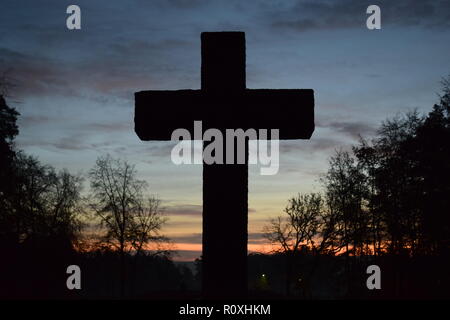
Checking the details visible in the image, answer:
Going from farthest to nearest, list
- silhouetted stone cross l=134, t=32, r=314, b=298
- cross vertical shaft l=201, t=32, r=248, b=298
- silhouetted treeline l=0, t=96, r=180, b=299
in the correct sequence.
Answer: silhouetted treeline l=0, t=96, r=180, b=299 < silhouetted stone cross l=134, t=32, r=314, b=298 < cross vertical shaft l=201, t=32, r=248, b=298

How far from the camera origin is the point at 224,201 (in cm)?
398

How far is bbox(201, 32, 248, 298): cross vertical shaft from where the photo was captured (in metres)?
3.87

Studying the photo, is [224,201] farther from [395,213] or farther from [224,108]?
[395,213]

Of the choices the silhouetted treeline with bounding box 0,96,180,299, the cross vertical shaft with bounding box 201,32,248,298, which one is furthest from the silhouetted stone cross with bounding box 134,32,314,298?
the silhouetted treeline with bounding box 0,96,180,299

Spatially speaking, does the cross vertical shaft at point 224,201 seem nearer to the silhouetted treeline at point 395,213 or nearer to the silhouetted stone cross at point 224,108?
the silhouetted stone cross at point 224,108

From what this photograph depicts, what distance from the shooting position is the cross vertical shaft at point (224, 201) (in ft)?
12.7

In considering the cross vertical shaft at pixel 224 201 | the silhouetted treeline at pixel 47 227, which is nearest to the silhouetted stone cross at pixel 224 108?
the cross vertical shaft at pixel 224 201

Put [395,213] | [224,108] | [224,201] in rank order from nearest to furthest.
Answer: [224,201] < [224,108] < [395,213]

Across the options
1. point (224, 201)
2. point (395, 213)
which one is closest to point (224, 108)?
point (224, 201)

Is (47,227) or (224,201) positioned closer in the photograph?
(224,201)

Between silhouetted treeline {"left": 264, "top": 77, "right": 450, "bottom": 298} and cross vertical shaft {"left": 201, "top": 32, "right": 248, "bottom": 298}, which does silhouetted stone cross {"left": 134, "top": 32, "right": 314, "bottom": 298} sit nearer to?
cross vertical shaft {"left": 201, "top": 32, "right": 248, "bottom": 298}
